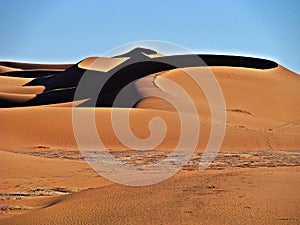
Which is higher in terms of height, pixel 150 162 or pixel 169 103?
pixel 169 103

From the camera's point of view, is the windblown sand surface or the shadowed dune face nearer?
the windblown sand surface

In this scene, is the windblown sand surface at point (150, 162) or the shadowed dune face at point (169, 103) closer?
the windblown sand surface at point (150, 162)

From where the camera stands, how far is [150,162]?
1398cm

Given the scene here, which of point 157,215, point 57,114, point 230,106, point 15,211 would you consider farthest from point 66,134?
point 230,106

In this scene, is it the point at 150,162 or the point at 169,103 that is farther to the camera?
the point at 169,103

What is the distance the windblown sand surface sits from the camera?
7027mm

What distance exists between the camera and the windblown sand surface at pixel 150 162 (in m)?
7.03

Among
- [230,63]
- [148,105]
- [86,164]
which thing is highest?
[230,63]

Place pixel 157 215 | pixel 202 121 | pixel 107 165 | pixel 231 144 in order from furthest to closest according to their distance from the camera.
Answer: pixel 202 121 → pixel 231 144 → pixel 107 165 → pixel 157 215

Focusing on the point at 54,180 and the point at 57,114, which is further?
the point at 57,114

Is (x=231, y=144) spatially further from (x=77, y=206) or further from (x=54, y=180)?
(x=77, y=206)

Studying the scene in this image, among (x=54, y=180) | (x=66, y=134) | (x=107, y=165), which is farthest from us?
(x=66, y=134)

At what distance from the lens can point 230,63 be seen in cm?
5250

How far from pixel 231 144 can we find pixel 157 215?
12.0 meters
